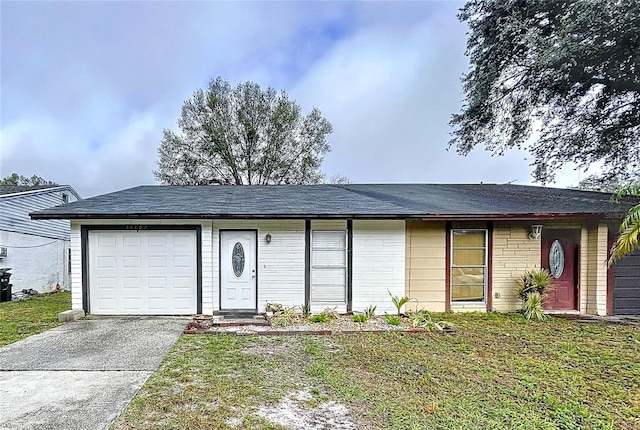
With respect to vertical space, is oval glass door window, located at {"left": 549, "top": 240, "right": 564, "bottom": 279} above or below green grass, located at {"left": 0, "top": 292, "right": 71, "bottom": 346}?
above

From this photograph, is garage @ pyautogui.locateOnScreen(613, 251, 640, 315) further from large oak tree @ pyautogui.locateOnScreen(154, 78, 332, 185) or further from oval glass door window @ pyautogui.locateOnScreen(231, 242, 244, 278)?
large oak tree @ pyautogui.locateOnScreen(154, 78, 332, 185)

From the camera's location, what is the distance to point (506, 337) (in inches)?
243

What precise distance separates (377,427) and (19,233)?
14622 millimetres

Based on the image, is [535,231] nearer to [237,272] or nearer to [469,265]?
[469,265]

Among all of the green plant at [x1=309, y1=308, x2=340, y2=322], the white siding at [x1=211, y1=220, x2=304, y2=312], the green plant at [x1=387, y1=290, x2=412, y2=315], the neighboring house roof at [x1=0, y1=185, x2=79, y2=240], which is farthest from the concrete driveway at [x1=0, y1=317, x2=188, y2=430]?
the neighboring house roof at [x1=0, y1=185, x2=79, y2=240]

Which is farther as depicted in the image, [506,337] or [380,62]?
[380,62]

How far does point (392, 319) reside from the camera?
710 cm

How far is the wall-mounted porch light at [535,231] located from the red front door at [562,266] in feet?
1.12

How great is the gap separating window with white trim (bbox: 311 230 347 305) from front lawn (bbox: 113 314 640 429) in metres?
1.75

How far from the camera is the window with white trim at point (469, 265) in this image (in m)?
8.30

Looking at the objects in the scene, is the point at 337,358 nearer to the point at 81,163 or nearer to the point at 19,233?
the point at 19,233

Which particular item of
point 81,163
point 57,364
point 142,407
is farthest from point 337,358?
point 81,163

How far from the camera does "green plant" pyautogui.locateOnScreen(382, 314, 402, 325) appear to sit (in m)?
6.99

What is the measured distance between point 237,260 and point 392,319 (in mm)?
3518
